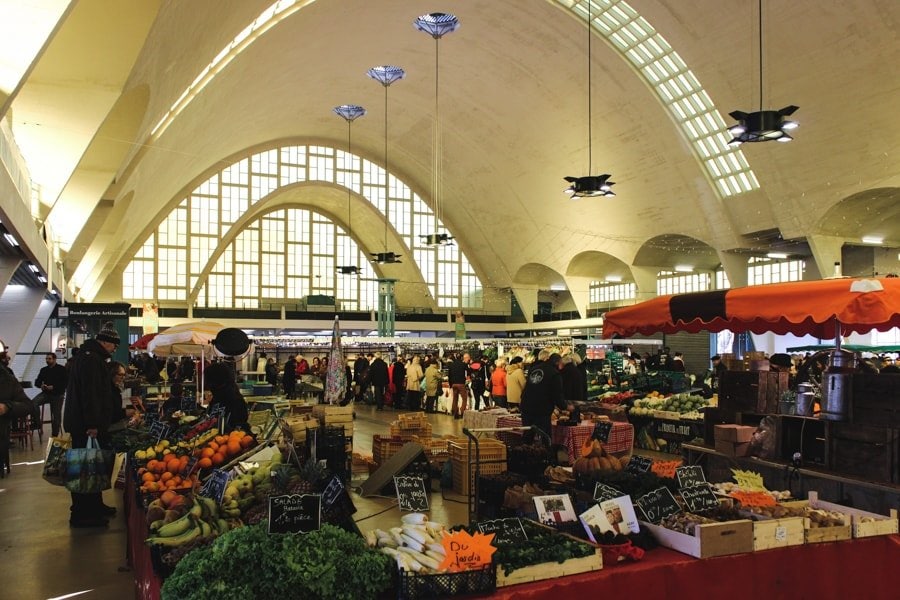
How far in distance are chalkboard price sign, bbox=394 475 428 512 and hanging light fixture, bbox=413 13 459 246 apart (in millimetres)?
16146

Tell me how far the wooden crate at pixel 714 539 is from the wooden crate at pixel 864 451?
1904 millimetres

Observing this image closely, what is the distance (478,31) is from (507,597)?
23.3 metres

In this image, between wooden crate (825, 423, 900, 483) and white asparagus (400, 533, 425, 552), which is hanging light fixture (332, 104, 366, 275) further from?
white asparagus (400, 533, 425, 552)

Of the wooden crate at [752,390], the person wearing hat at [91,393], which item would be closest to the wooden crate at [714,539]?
the wooden crate at [752,390]

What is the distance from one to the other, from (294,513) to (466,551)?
0.68 m

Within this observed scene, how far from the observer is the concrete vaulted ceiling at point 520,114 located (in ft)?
33.2

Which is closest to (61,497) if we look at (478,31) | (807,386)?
(807,386)

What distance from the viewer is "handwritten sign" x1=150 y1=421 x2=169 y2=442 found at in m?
5.87

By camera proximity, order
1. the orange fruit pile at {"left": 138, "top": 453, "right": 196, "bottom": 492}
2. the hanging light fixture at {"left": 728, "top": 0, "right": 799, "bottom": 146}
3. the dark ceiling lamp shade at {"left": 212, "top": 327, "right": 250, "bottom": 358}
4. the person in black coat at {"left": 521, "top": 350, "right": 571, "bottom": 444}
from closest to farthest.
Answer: the orange fruit pile at {"left": 138, "top": 453, "right": 196, "bottom": 492} < the person in black coat at {"left": 521, "top": 350, "right": 571, "bottom": 444} < the dark ceiling lamp shade at {"left": 212, "top": 327, "right": 250, "bottom": 358} < the hanging light fixture at {"left": 728, "top": 0, "right": 799, "bottom": 146}

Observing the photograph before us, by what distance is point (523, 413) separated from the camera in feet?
23.5

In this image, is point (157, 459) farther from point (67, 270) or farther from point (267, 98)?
point (267, 98)

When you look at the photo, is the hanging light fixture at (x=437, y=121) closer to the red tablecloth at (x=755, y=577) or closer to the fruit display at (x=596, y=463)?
the fruit display at (x=596, y=463)

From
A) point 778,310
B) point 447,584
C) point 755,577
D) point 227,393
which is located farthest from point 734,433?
point 227,393

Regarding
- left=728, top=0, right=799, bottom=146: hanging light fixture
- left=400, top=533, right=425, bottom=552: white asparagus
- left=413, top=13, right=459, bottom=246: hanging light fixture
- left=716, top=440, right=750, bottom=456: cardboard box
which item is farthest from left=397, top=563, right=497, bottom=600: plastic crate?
left=413, top=13, right=459, bottom=246: hanging light fixture
